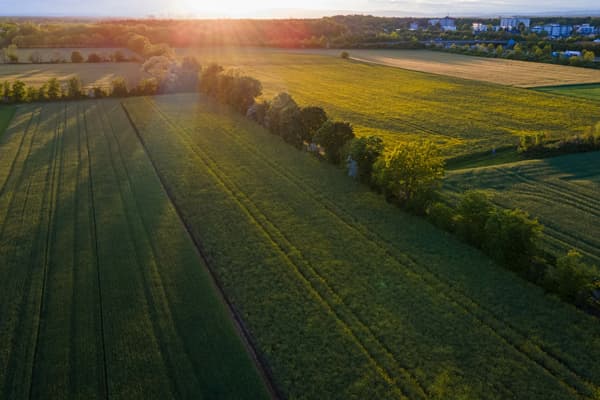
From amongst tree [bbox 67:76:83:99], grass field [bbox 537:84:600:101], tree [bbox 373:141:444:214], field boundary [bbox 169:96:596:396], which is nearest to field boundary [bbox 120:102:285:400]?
field boundary [bbox 169:96:596:396]

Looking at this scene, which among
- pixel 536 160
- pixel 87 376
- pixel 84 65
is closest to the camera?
pixel 87 376

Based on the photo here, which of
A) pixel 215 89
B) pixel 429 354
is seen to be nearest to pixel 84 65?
pixel 215 89

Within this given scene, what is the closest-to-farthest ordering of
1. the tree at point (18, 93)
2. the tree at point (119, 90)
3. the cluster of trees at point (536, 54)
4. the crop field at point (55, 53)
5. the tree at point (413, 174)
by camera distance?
the tree at point (413, 174) < the tree at point (18, 93) < the tree at point (119, 90) < the cluster of trees at point (536, 54) < the crop field at point (55, 53)

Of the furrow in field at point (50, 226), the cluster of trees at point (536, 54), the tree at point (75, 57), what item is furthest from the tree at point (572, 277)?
the tree at point (75, 57)

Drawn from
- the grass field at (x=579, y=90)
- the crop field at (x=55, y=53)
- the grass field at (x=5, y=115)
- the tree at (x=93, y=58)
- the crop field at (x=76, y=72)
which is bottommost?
the grass field at (x=5, y=115)

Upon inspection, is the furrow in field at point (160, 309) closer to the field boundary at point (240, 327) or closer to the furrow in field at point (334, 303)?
the field boundary at point (240, 327)

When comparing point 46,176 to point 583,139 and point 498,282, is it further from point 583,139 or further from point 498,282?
point 583,139
